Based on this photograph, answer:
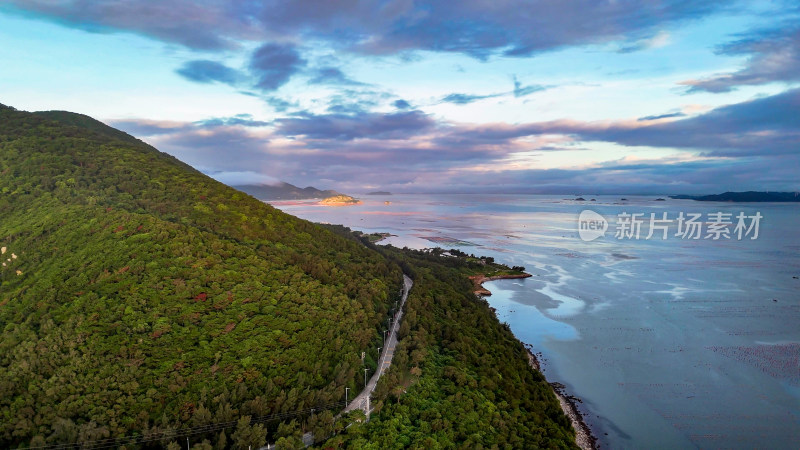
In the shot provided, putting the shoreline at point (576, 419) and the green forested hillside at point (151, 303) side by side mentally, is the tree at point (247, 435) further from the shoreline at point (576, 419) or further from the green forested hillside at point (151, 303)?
the shoreline at point (576, 419)

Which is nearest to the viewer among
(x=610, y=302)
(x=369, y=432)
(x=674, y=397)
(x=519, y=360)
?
(x=369, y=432)

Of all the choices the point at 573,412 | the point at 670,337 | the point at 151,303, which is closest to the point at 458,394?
the point at 573,412

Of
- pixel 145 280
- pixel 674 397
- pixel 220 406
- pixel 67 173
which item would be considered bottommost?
pixel 674 397

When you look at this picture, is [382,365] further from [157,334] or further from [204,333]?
[157,334]

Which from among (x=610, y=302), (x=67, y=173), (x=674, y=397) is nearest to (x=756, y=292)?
(x=610, y=302)

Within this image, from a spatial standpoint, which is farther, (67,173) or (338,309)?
(67,173)

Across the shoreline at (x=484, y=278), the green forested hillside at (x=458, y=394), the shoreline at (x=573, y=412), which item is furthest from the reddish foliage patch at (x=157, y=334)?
the shoreline at (x=484, y=278)

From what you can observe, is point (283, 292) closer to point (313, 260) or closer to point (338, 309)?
point (338, 309)
